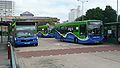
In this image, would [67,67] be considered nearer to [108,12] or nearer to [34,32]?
[34,32]

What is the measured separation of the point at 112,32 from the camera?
2216 centimetres

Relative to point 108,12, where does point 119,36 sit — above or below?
below

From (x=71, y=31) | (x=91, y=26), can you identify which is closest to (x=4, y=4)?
(x=71, y=31)

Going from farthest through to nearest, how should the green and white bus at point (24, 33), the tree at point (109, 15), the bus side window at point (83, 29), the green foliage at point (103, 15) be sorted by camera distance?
the tree at point (109, 15), the green foliage at point (103, 15), the bus side window at point (83, 29), the green and white bus at point (24, 33)

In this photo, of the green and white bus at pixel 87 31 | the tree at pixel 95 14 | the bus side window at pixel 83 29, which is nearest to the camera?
the green and white bus at pixel 87 31

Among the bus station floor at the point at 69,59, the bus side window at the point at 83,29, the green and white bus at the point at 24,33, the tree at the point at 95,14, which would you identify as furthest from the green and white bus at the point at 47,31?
the bus station floor at the point at 69,59

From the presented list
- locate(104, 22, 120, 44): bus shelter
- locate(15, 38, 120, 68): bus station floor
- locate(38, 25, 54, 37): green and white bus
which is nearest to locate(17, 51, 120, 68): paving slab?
locate(15, 38, 120, 68): bus station floor

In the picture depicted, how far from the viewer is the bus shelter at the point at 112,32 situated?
21170mm

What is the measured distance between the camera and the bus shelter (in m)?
21.2

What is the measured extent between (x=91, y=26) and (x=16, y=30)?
8.51 m

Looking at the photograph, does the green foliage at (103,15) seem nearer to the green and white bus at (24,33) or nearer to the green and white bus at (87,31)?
the green and white bus at (87,31)

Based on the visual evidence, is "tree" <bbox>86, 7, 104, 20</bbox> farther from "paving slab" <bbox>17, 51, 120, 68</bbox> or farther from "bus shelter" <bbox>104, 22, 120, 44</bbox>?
"paving slab" <bbox>17, 51, 120, 68</bbox>

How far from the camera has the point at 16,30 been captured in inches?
762

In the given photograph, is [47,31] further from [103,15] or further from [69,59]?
[69,59]
